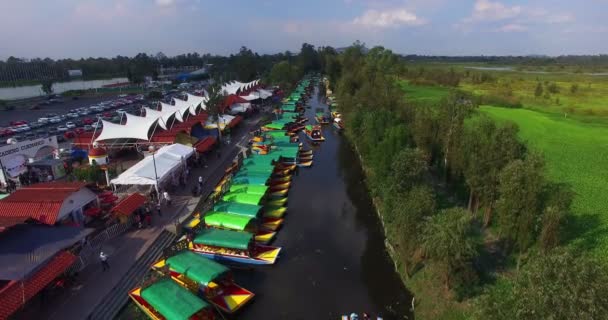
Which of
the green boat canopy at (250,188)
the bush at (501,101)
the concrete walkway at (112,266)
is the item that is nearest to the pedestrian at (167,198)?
the concrete walkway at (112,266)

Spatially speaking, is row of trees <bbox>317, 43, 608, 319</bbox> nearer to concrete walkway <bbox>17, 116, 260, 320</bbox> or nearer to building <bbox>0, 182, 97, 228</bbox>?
concrete walkway <bbox>17, 116, 260, 320</bbox>

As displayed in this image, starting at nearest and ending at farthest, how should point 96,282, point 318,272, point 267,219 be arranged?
1. point 96,282
2. point 318,272
3. point 267,219

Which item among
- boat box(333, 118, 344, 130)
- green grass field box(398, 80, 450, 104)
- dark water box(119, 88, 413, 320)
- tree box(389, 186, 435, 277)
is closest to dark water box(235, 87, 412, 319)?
dark water box(119, 88, 413, 320)

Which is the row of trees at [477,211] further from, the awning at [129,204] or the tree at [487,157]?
the awning at [129,204]

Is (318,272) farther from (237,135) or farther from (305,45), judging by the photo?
(305,45)

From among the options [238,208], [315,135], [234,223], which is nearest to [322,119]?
[315,135]

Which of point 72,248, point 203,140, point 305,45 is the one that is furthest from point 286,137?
point 305,45
